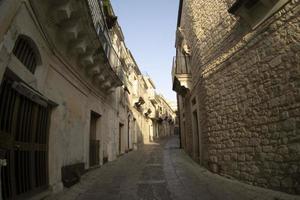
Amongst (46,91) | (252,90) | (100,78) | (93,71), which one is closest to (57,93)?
(46,91)

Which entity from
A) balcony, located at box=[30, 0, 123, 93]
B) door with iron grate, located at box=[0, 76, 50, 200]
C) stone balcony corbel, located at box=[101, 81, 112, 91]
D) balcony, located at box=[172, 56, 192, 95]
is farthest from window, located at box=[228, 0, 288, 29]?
balcony, located at box=[172, 56, 192, 95]

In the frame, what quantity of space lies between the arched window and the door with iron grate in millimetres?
657

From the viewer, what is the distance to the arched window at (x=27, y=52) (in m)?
4.49

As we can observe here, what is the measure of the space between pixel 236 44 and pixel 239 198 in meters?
3.88

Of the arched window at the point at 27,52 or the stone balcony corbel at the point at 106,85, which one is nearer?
the arched window at the point at 27,52

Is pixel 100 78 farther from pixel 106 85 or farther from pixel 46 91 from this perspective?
pixel 46 91

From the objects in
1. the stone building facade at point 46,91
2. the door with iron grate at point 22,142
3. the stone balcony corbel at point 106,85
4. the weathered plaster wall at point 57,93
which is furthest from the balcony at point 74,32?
the door with iron grate at point 22,142

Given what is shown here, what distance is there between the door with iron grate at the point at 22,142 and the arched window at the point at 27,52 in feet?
2.16

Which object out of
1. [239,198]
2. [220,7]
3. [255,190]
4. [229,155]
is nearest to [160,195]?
[239,198]

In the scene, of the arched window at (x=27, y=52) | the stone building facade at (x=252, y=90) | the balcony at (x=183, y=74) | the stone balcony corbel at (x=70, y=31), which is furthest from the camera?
the balcony at (x=183, y=74)

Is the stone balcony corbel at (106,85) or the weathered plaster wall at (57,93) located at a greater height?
the stone balcony corbel at (106,85)

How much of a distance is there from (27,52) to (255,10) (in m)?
4.95

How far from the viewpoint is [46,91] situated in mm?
5617

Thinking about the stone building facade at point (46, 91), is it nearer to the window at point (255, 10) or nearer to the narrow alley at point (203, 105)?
the narrow alley at point (203, 105)
